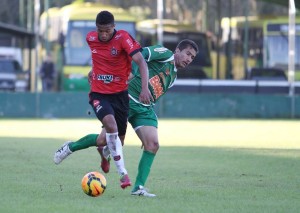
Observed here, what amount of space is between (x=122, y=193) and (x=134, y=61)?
1.44 meters

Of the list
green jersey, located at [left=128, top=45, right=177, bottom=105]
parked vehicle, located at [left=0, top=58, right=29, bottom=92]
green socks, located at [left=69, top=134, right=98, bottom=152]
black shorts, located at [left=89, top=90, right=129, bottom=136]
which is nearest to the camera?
black shorts, located at [left=89, top=90, right=129, bottom=136]

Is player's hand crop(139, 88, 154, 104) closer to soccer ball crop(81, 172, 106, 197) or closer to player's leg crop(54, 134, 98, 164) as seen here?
soccer ball crop(81, 172, 106, 197)

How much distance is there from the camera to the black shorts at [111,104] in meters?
11.6

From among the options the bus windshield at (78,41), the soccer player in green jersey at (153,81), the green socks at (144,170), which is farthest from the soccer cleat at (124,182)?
the bus windshield at (78,41)

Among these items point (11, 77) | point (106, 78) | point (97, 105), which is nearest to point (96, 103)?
point (97, 105)

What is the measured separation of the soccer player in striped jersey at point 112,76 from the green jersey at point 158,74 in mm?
181

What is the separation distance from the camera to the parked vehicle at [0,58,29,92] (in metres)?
46.2

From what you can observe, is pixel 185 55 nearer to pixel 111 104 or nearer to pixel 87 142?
pixel 111 104

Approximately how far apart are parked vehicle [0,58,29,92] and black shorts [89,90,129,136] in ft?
109

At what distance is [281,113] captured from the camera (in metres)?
32.9

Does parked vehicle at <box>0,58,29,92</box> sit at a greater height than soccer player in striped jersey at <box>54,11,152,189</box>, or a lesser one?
lesser

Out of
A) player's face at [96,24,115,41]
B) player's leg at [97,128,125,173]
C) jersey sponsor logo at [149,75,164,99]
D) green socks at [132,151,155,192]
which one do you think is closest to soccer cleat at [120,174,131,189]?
green socks at [132,151,155,192]

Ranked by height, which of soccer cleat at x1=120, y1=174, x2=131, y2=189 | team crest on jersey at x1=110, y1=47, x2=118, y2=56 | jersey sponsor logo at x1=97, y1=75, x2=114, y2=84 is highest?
team crest on jersey at x1=110, y1=47, x2=118, y2=56

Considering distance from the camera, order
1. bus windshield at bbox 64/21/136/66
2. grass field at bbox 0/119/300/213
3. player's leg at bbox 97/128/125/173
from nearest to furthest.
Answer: grass field at bbox 0/119/300/213, player's leg at bbox 97/128/125/173, bus windshield at bbox 64/21/136/66
